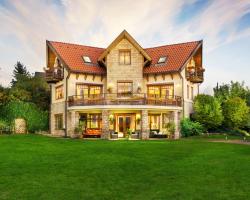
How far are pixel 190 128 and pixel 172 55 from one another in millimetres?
8960

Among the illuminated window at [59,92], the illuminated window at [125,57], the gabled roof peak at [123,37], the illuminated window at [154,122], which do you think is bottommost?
the illuminated window at [154,122]

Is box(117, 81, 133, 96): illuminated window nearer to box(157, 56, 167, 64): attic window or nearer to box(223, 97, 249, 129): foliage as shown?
box(157, 56, 167, 64): attic window

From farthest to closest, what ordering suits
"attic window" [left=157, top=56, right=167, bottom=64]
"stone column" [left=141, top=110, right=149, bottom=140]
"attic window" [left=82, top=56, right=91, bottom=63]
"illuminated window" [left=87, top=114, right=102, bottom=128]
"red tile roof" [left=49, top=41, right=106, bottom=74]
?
"attic window" [left=157, top=56, right=167, bottom=64]
"attic window" [left=82, top=56, right=91, bottom=63]
"red tile roof" [left=49, top=41, right=106, bottom=74]
"illuminated window" [left=87, top=114, right=102, bottom=128]
"stone column" [left=141, top=110, right=149, bottom=140]

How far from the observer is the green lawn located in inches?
410

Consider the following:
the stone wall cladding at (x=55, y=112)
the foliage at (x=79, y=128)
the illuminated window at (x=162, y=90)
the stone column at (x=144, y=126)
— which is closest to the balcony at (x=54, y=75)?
the stone wall cladding at (x=55, y=112)

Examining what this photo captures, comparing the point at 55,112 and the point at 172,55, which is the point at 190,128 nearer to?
the point at 172,55

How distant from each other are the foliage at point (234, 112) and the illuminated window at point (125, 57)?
11.7 m

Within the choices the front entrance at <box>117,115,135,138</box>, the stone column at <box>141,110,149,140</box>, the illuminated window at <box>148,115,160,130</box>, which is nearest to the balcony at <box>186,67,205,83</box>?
the illuminated window at <box>148,115,160,130</box>

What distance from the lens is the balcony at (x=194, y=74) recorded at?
40.2m

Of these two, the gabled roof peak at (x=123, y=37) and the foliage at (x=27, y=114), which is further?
the foliage at (x=27, y=114)

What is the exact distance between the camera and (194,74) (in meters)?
40.5

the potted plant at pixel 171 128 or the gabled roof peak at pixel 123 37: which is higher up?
the gabled roof peak at pixel 123 37

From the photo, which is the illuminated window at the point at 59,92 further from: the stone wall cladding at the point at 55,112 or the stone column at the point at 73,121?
the stone column at the point at 73,121

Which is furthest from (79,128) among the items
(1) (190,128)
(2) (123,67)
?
(1) (190,128)
